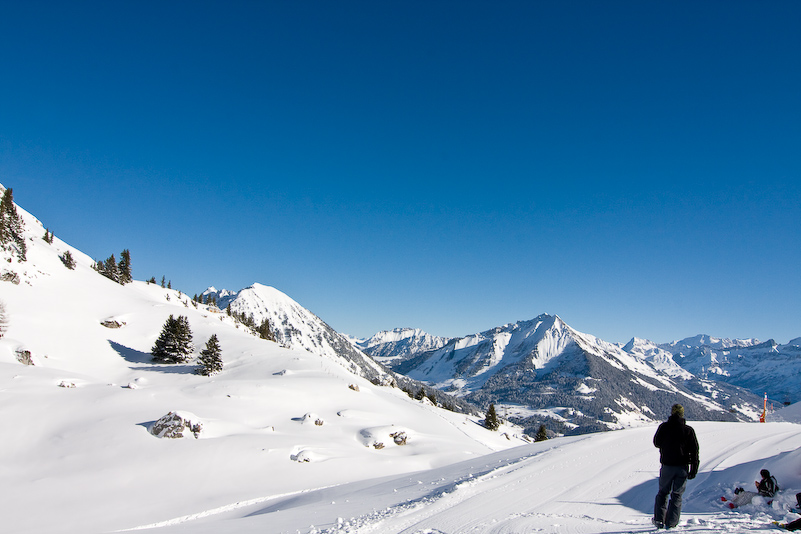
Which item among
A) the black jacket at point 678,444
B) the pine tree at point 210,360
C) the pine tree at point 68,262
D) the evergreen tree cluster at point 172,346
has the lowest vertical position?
the black jacket at point 678,444

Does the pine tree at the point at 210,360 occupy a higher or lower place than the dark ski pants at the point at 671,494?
higher

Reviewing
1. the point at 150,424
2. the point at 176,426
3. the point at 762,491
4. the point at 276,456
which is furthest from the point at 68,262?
the point at 762,491

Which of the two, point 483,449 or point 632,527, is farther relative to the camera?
point 483,449

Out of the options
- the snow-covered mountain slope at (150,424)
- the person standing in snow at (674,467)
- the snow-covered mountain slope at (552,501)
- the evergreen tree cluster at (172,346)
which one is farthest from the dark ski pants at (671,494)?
the evergreen tree cluster at (172,346)

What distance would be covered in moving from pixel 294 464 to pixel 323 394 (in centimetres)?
1422

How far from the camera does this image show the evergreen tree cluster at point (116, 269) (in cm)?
7325

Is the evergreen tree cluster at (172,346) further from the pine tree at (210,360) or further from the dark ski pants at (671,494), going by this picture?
the dark ski pants at (671,494)

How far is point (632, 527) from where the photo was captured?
758cm

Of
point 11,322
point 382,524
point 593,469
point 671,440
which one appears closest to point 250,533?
point 382,524

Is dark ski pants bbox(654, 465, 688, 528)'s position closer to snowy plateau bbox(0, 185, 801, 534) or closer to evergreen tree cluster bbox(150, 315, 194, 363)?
snowy plateau bbox(0, 185, 801, 534)

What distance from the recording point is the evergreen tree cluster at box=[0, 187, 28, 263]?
48281mm

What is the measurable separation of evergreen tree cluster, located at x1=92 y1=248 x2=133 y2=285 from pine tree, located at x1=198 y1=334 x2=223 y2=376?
49.5 metres

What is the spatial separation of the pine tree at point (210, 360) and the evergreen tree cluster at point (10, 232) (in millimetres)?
32626

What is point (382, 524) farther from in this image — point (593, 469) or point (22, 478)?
point (22, 478)
